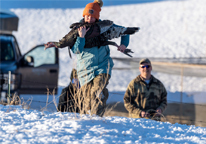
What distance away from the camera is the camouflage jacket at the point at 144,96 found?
510 centimetres

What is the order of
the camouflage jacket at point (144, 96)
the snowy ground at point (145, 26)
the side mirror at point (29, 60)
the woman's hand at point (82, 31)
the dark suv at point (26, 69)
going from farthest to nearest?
the snowy ground at point (145, 26) → the dark suv at point (26, 69) → the side mirror at point (29, 60) → the camouflage jacket at point (144, 96) → the woman's hand at point (82, 31)

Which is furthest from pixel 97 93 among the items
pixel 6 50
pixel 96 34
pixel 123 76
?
pixel 123 76

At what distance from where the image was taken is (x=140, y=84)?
520cm

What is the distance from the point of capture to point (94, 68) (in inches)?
173

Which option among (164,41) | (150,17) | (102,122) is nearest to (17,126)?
(102,122)

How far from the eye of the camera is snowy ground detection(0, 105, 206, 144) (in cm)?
305

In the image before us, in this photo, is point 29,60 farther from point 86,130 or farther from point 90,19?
point 86,130

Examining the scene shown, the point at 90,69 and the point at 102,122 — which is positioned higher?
the point at 90,69

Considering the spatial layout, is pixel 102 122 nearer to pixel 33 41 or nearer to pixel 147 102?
pixel 147 102

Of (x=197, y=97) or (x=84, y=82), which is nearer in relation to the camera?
(x=84, y=82)

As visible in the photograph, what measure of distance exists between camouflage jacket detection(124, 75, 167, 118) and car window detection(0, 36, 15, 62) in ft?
16.6

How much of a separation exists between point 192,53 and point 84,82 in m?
23.9

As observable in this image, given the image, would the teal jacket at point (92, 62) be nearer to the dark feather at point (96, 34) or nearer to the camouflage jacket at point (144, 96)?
the dark feather at point (96, 34)

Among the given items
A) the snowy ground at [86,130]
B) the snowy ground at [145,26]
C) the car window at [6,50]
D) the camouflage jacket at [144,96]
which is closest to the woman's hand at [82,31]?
the snowy ground at [86,130]
